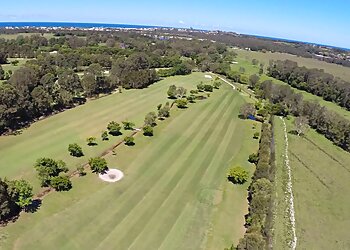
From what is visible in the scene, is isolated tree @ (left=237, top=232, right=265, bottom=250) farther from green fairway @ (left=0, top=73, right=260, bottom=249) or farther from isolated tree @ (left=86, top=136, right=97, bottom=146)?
isolated tree @ (left=86, top=136, right=97, bottom=146)

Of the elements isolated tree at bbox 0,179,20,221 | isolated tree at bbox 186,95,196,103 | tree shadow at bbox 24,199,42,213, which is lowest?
isolated tree at bbox 186,95,196,103

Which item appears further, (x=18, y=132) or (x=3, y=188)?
(x=18, y=132)

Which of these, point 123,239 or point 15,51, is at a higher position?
point 123,239

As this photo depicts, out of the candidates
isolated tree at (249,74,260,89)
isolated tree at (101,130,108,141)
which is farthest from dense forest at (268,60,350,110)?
isolated tree at (101,130,108,141)

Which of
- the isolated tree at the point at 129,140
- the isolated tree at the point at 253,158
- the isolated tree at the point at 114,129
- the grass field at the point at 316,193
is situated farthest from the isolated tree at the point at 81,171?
the isolated tree at the point at 253,158

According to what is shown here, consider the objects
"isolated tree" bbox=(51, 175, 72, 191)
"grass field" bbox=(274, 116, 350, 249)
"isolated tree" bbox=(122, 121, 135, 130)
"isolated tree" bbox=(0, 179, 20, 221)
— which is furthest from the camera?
"isolated tree" bbox=(122, 121, 135, 130)

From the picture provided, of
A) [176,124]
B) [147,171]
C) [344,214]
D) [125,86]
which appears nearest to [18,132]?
[147,171]

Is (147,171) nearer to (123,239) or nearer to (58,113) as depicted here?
(123,239)
